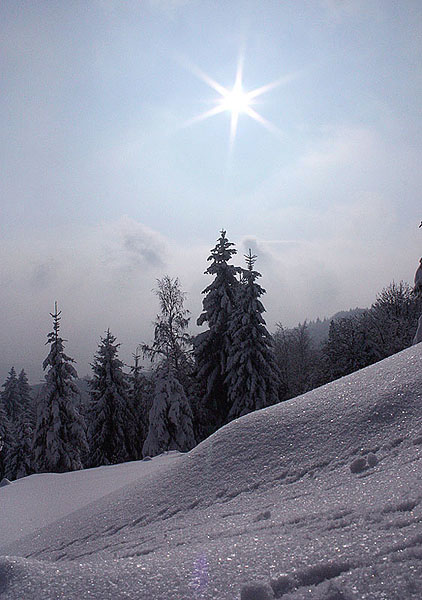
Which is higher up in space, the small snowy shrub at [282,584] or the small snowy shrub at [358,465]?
the small snowy shrub at [358,465]

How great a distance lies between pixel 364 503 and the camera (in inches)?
92.0

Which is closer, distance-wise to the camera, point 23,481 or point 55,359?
point 23,481

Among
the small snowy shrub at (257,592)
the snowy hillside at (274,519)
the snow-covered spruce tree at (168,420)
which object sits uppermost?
the snow-covered spruce tree at (168,420)

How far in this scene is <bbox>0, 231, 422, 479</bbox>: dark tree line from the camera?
71.4ft

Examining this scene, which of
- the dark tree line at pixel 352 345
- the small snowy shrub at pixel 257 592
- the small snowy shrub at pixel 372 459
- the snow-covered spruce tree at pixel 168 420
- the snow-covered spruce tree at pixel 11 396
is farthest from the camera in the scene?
the snow-covered spruce tree at pixel 11 396

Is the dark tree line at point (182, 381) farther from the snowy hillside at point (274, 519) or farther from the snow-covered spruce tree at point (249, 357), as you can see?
the snowy hillside at point (274, 519)

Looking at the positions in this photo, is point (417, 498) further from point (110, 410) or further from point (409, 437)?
point (110, 410)

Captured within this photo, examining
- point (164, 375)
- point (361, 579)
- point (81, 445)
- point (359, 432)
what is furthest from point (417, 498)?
point (81, 445)

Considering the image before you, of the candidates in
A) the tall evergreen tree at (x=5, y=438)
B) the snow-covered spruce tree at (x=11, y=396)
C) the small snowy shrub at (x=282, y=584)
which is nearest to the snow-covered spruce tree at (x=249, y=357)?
the tall evergreen tree at (x=5, y=438)

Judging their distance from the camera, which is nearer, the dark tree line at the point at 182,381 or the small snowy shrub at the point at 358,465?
the small snowy shrub at the point at 358,465

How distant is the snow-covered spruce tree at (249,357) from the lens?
850 inches

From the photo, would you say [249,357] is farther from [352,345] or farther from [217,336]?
[352,345]

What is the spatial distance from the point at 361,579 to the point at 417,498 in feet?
2.28

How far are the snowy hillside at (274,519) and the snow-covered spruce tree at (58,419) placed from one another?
1865 centimetres
